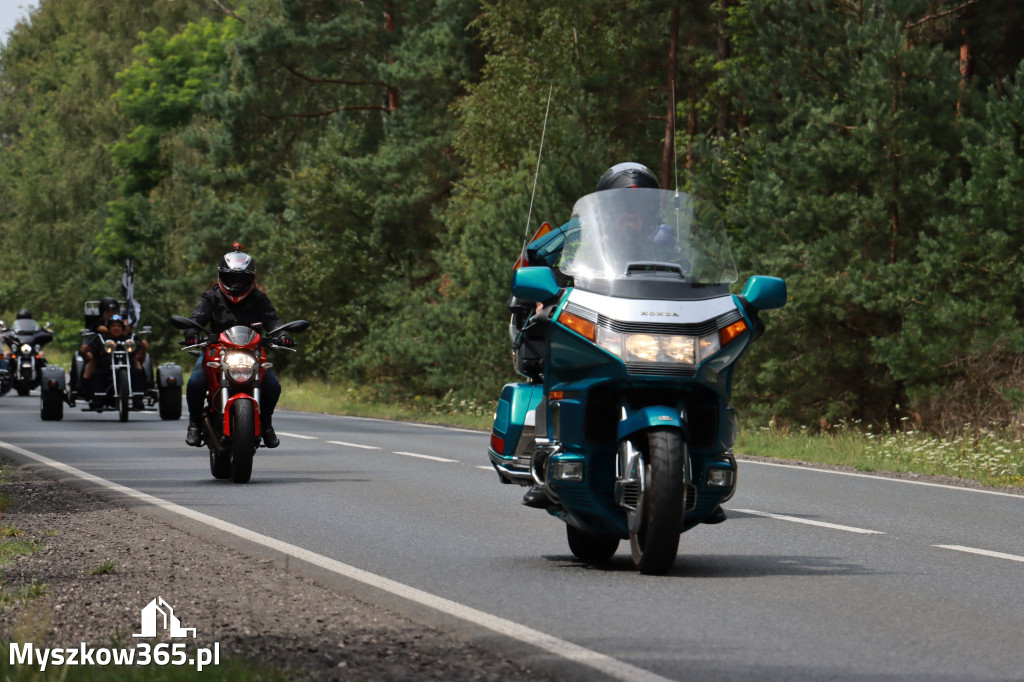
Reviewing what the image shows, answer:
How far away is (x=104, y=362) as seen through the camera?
24156mm

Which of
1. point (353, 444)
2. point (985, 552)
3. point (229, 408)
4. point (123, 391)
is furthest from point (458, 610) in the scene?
point (123, 391)

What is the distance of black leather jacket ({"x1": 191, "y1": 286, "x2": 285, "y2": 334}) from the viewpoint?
1380 cm

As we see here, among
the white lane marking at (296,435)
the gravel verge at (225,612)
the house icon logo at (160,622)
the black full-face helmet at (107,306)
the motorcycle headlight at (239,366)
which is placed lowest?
the white lane marking at (296,435)

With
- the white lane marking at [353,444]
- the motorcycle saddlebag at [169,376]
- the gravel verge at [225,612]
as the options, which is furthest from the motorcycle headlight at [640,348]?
the motorcycle saddlebag at [169,376]

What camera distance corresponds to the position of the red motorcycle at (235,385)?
44.2 ft

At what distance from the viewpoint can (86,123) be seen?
73.9 metres

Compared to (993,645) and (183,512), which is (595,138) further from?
(993,645)

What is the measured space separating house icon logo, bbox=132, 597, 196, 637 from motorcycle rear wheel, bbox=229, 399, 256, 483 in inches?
253

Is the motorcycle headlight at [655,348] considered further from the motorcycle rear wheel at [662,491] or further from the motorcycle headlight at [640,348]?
the motorcycle rear wheel at [662,491]

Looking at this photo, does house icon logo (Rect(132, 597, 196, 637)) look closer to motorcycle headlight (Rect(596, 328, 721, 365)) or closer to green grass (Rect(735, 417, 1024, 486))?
motorcycle headlight (Rect(596, 328, 721, 365))

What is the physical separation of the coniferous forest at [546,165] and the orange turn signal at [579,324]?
1045mm

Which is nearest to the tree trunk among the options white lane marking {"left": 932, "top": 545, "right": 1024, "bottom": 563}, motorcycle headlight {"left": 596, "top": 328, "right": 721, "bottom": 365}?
white lane marking {"left": 932, "top": 545, "right": 1024, "bottom": 563}

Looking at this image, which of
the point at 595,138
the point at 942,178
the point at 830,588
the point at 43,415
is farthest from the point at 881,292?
the point at 830,588

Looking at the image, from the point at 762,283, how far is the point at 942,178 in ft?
63.6
